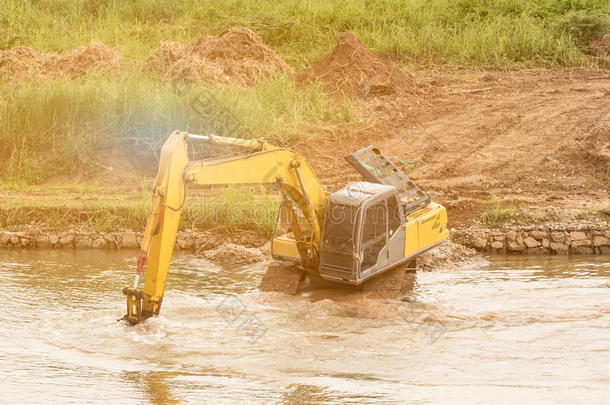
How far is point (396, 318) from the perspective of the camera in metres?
10.3

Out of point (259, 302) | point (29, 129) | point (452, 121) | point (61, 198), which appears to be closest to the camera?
point (259, 302)

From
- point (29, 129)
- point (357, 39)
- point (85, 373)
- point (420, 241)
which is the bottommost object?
point (85, 373)

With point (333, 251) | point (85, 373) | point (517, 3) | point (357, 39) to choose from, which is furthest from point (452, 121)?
point (85, 373)

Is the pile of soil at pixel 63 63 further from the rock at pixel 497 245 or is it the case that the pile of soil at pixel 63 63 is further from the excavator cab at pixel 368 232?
the excavator cab at pixel 368 232

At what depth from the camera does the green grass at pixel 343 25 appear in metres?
22.1

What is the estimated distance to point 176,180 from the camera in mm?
8547

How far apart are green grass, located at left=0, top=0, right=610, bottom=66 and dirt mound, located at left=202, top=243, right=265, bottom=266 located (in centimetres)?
958

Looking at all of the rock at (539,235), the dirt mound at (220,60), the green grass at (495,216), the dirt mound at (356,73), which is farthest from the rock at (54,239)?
the dirt mound at (356,73)

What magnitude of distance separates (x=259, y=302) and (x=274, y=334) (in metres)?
1.15

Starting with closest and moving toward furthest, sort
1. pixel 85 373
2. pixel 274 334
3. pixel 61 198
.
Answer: pixel 85 373 → pixel 274 334 → pixel 61 198

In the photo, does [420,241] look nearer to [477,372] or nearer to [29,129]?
[477,372]

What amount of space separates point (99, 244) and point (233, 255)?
85.5 inches

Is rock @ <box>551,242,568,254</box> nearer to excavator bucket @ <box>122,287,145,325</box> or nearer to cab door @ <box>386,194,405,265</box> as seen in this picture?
cab door @ <box>386,194,405,265</box>

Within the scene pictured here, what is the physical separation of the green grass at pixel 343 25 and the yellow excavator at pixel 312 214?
437 inches
